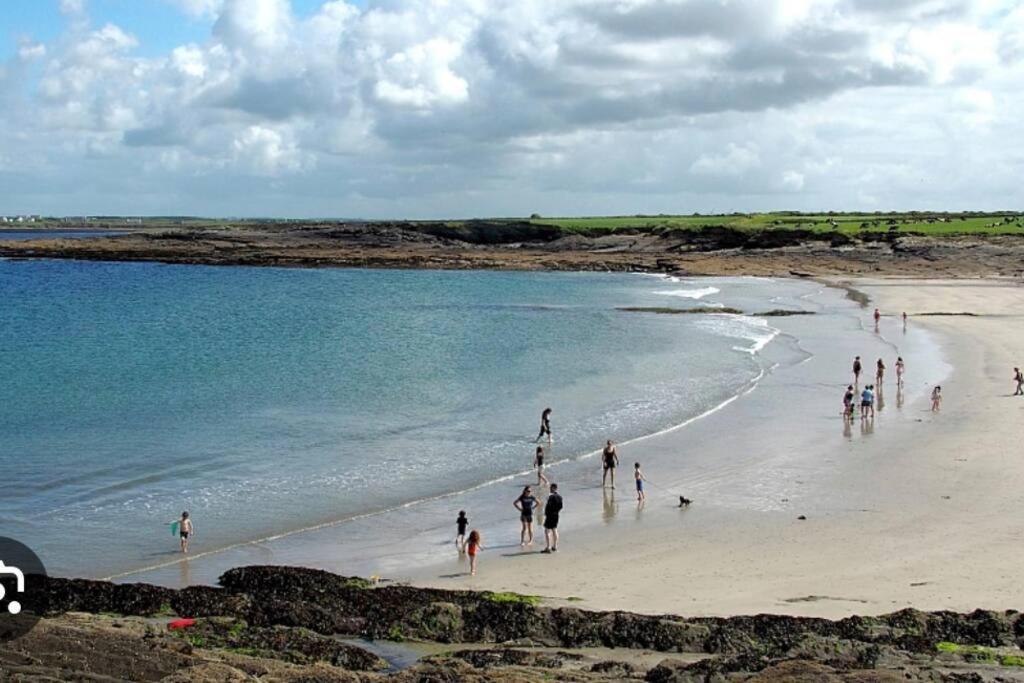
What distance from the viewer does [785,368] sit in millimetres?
36938

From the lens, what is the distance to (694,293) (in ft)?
233

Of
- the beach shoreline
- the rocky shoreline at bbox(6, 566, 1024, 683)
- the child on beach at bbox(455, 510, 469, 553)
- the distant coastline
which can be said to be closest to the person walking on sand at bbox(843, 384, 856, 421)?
the beach shoreline

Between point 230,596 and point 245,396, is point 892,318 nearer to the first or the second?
point 245,396

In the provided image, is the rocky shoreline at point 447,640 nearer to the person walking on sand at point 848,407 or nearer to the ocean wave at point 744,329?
the person walking on sand at point 848,407

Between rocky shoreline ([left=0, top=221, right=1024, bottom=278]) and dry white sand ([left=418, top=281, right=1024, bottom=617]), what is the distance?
60146 millimetres

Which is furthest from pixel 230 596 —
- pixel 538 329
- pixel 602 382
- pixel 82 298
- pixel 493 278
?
pixel 493 278

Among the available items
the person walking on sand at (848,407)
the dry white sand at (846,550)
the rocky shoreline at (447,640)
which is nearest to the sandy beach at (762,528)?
the dry white sand at (846,550)

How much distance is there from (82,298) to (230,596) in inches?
2413

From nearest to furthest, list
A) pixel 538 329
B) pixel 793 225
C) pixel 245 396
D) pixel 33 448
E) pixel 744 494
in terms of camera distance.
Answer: pixel 744 494
pixel 33 448
pixel 245 396
pixel 538 329
pixel 793 225

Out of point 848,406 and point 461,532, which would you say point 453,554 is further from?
point 848,406

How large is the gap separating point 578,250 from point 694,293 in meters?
47.0

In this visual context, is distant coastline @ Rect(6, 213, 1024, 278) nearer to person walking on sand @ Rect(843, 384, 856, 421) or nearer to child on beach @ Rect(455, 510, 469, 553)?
person walking on sand @ Rect(843, 384, 856, 421)

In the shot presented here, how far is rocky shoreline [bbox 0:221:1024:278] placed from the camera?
84.9m

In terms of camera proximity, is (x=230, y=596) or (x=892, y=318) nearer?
(x=230, y=596)
